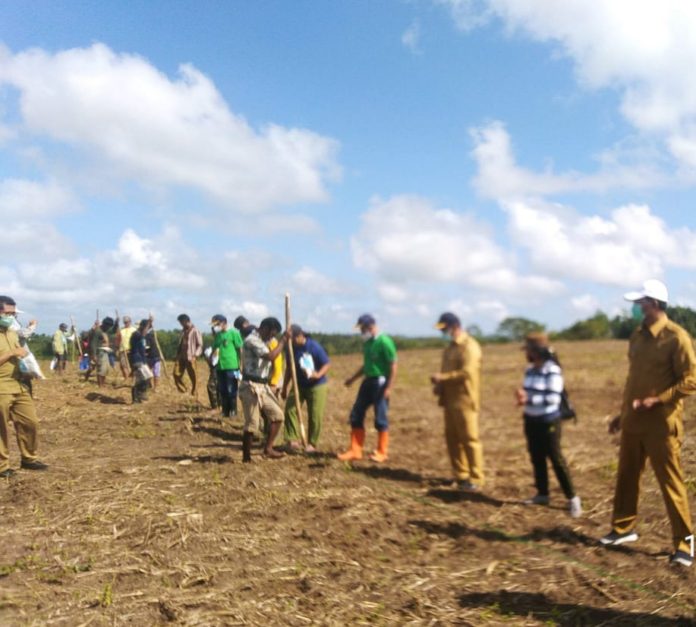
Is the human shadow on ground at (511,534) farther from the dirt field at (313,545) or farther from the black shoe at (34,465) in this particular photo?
the black shoe at (34,465)

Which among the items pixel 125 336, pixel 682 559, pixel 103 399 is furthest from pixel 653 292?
pixel 125 336

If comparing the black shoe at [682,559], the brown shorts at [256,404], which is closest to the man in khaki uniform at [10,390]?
the brown shorts at [256,404]

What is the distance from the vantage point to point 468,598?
469cm

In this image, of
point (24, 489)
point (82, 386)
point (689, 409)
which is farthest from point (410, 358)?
point (24, 489)

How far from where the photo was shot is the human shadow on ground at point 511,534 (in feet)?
19.2

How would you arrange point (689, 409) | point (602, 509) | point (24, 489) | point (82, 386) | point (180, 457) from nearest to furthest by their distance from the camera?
point (602, 509) < point (24, 489) < point (180, 457) < point (689, 409) < point (82, 386)

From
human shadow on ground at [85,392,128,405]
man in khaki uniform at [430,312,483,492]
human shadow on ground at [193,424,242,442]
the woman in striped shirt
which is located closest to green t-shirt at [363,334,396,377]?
man in khaki uniform at [430,312,483,492]

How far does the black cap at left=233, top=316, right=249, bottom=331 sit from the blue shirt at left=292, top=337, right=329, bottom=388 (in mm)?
2616

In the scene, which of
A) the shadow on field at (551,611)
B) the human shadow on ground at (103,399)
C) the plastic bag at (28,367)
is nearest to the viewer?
the shadow on field at (551,611)

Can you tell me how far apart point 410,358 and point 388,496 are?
87.6ft

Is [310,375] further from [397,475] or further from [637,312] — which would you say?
[637,312]

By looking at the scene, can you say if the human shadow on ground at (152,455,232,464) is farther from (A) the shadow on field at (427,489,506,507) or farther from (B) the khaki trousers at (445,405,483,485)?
(B) the khaki trousers at (445,405,483,485)

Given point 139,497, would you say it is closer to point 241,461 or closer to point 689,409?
point 241,461

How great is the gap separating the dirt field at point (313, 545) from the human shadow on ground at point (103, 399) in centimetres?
505
